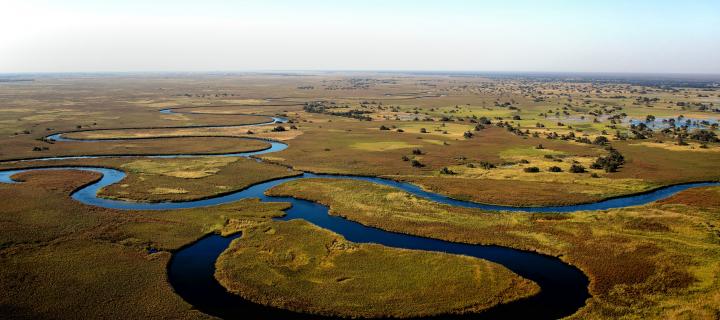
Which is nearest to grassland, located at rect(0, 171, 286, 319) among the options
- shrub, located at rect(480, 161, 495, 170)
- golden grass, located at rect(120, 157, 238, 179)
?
golden grass, located at rect(120, 157, 238, 179)

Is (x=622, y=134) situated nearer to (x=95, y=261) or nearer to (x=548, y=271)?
(x=548, y=271)

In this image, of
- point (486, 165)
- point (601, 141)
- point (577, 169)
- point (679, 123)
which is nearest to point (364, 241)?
point (486, 165)

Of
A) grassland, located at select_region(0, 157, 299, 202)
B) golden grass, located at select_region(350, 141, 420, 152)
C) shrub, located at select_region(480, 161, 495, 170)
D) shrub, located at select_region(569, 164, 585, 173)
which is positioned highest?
shrub, located at select_region(569, 164, 585, 173)

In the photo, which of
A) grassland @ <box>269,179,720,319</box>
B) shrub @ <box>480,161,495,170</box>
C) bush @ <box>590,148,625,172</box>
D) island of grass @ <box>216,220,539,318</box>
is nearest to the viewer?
island of grass @ <box>216,220,539,318</box>

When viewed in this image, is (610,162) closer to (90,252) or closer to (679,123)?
(90,252)

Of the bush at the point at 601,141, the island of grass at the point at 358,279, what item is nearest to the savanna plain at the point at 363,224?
the island of grass at the point at 358,279

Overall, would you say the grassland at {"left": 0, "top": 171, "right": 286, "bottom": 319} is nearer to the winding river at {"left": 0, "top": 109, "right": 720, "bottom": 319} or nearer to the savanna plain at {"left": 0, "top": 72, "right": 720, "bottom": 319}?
the savanna plain at {"left": 0, "top": 72, "right": 720, "bottom": 319}

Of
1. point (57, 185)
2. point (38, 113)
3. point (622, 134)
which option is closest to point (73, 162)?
point (57, 185)
